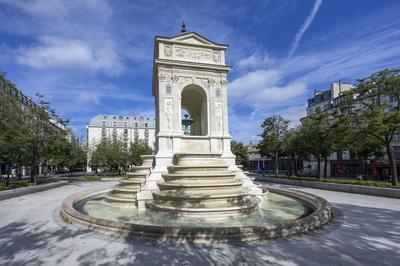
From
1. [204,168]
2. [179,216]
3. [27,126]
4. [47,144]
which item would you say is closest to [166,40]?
[204,168]

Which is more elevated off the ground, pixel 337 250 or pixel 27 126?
pixel 27 126

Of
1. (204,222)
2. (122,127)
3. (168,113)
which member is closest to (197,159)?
(168,113)

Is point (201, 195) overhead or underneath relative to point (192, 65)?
underneath

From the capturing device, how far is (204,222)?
1028 centimetres

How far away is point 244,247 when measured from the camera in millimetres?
7148

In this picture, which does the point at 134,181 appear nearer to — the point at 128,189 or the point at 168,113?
the point at 128,189

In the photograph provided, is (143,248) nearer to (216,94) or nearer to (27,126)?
(216,94)

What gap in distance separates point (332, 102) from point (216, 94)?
44.4 m

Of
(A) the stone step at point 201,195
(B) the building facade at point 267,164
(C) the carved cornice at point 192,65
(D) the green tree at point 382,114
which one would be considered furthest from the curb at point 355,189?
(B) the building facade at point 267,164

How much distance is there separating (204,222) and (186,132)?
1197cm

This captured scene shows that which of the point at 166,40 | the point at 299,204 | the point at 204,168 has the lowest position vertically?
the point at 299,204

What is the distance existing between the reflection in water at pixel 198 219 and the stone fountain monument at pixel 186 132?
39.0 inches

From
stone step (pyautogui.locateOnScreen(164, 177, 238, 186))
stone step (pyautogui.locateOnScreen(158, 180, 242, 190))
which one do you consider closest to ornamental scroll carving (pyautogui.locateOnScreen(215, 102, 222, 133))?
stone step (pyautogui.locateOnScreen(164, 177, 238, 186))

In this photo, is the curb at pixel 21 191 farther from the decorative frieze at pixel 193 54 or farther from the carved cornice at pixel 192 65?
the decorative frieze at pixel 193 54
